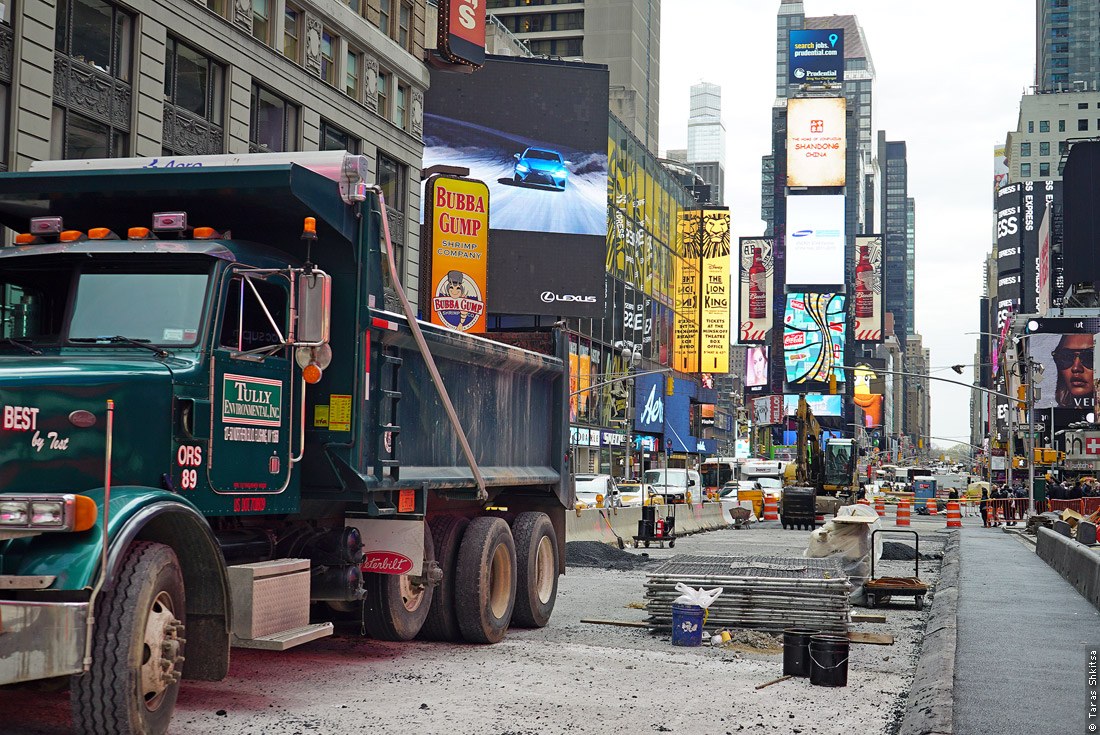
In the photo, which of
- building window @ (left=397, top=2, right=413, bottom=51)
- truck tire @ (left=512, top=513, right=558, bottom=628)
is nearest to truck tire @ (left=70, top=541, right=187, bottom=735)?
truck tire @ (left=512, top=513, right=558, bottom=628)

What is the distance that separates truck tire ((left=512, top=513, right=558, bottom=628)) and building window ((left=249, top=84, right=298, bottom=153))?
26.3m

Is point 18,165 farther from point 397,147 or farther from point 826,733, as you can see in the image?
point 826,733

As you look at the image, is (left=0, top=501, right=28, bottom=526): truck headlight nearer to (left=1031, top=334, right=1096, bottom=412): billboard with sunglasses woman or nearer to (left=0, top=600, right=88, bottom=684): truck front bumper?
(left=0, top=600, right=88, bottom=684): truck front bumper

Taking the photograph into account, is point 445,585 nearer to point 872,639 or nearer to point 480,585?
point 480,585

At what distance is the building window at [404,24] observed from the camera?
4756 centimetres

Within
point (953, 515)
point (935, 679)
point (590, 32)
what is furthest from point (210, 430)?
point (590, 32)

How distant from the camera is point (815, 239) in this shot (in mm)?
172000

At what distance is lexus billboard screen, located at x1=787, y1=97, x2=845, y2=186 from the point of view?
167125mm

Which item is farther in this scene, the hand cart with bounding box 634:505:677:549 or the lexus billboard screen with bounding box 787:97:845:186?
the lexus billboard screen with bounding box 787:97:845:186

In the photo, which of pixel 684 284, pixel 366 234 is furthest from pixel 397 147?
pixel 684 284

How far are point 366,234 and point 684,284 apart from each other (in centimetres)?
9994

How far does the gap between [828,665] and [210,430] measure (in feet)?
17.8

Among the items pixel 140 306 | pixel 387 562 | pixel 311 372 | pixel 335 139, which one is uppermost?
pixel 335 139

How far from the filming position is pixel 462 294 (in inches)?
1795
